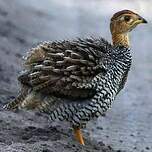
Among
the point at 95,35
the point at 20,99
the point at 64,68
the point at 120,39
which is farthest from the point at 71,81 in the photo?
the point at 95,35

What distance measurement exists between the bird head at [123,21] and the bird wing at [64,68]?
0.66m

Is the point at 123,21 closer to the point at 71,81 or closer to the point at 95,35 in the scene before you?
the point at 71,81

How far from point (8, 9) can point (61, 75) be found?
13.0m

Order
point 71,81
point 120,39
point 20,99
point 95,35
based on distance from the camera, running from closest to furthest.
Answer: point 71,81
point 20,99
point 120,39
point 95,35

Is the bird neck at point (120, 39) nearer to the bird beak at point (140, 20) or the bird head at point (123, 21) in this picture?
the bird head at point (123, 21)

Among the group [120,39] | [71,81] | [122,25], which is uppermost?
[122,25]

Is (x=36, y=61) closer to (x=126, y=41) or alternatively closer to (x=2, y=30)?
(x=126, y=41)

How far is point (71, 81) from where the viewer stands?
9.02m

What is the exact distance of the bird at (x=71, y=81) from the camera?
Result: 898 centimetres

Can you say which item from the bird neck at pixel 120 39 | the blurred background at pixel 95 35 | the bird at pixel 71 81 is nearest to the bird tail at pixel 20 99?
the bird at pixel 71 81

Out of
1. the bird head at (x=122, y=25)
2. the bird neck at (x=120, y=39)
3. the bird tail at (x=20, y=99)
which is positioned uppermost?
the bird head at (x=122, y=25)

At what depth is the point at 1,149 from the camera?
802cm

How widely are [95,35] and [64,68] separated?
10052mm

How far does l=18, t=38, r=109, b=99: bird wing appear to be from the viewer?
355 inches
